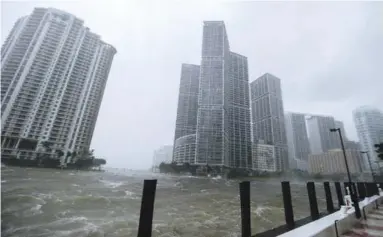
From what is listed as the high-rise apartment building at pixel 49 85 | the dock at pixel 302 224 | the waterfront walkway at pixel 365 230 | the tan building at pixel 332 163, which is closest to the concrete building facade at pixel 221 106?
the tan building at pixel 332 163

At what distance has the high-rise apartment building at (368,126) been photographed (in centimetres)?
8267

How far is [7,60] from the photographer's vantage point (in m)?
85.2

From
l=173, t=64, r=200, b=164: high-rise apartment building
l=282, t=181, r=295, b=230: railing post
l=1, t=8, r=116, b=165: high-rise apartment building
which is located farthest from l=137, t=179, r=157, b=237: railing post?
l=173, t=64, r=200, b=164: high-rise apartment building

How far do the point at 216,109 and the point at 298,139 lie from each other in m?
112

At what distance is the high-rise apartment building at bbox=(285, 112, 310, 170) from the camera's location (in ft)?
549

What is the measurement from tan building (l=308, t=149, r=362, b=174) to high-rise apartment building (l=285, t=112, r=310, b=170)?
45.7 meters

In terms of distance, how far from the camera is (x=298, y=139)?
176m

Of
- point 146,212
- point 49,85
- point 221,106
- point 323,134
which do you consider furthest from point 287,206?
point 323,134

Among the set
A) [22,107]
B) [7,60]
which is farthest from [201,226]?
[7,60]

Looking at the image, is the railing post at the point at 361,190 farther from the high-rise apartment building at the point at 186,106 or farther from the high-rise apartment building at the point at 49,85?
the high-rise apartment building at the point at 186,106

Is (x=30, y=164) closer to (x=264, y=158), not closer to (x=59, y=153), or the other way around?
(x=59, y=153)

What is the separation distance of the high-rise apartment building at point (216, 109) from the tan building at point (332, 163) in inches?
1619

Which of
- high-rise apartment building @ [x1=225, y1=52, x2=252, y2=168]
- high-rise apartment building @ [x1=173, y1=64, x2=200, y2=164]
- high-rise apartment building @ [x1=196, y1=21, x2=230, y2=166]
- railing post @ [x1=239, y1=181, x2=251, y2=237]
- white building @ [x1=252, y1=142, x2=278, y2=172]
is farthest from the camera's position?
white building @ [x1=252, y1=142, x2=278, y2=172]

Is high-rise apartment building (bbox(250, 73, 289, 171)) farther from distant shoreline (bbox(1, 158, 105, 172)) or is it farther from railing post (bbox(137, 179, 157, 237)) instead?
railing post (bbox(137, 179, 157, 237))
